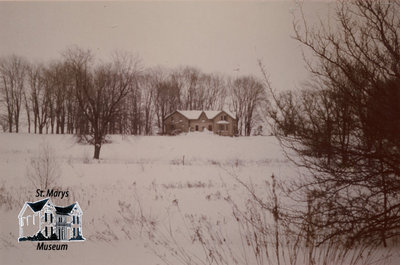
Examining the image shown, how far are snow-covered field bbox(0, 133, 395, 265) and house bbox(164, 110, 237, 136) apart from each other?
158mm

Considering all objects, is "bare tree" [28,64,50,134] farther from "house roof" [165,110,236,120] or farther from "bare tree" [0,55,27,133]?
"house roof" [165,110,236,120]

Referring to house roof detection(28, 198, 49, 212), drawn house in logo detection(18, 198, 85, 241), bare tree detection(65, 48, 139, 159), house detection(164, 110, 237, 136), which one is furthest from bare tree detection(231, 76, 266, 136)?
house roof detection(28, 198, 49, 212)

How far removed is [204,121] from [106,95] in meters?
1.56

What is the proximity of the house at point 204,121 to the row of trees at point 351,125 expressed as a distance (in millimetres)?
786

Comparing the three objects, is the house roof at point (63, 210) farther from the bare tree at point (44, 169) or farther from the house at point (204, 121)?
the house at point (204, 121)

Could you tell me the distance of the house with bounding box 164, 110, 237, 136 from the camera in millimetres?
4992

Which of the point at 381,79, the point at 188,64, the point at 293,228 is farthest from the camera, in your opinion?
the point at 188,64

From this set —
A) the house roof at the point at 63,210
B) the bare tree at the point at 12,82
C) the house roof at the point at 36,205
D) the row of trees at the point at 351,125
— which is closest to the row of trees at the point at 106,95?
the bare tree at the point at 12,82

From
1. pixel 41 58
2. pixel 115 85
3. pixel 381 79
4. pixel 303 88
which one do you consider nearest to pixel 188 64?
pixel 115 85

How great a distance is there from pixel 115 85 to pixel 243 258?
3.17 m

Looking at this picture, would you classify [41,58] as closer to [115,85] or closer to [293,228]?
[115,85]

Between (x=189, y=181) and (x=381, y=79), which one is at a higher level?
(x=381, y=79)

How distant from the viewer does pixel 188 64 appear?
501 centimetres

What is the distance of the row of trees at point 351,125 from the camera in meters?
4.21
